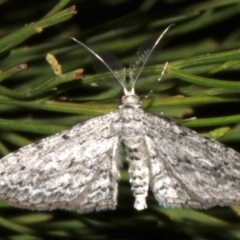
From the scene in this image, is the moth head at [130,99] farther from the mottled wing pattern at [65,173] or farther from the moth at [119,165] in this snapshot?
the mottled wing pattern at [65,173]

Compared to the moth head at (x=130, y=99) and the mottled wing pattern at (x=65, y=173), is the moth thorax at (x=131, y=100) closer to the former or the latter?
the moth head at (x=130, y=99)

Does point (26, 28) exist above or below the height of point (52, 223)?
above

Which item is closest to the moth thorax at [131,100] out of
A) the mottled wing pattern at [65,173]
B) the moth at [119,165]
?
the moth at [119,165]

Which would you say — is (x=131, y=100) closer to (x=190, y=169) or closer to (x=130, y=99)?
(x=130, y=99)

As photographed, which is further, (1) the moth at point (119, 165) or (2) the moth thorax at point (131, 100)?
(2) the moth thorax at point (131, 100)

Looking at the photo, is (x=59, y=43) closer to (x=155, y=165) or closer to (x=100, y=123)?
(x=100, y=123)

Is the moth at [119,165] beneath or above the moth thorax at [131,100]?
beneath

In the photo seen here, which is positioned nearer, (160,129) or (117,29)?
(160,129)

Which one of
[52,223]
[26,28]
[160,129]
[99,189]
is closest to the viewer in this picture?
[26,28]

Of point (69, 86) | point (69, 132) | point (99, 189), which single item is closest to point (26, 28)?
point (69, 86)
